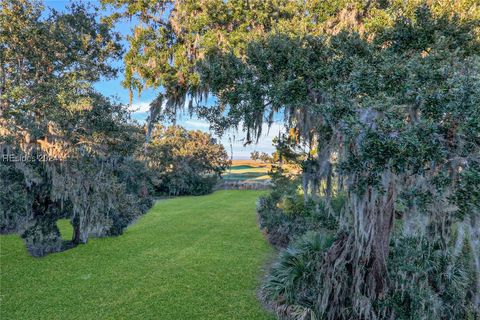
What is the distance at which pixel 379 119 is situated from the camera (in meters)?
3.83

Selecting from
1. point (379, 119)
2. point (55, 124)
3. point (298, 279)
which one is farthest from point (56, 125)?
point (379, 119)

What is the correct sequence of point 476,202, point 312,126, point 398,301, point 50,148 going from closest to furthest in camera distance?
point 476,202 < point 398,301 < point 312,126 < point 50,148

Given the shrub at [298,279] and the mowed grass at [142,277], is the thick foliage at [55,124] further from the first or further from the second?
the shrub at [298,279]

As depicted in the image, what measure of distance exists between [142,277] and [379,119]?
8.88 m

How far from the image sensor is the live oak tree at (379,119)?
3.75 m

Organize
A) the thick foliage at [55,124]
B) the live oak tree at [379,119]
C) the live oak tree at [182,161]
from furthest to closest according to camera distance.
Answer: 1. the live oak tree at [182,161]
2. the thick foliage at [55,124]
3. the live oak tree at [379,119]

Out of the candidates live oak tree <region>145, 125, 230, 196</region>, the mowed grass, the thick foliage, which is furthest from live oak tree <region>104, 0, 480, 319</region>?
live oak tree <region>145, 125, 230, 196</region>

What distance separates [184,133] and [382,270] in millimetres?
36180

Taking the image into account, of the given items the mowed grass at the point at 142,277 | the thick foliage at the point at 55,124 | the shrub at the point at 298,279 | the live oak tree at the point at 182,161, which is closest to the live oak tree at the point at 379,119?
the shrub at the point at 298,279

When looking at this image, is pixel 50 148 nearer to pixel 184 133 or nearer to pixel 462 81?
pixel 462 81

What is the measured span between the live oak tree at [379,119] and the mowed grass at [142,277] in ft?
9.99

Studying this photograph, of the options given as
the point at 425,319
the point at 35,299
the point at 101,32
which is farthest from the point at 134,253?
the point at 425,319

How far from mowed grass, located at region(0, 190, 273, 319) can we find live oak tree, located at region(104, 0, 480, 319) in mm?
3045

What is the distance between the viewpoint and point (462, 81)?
365 centimetres
